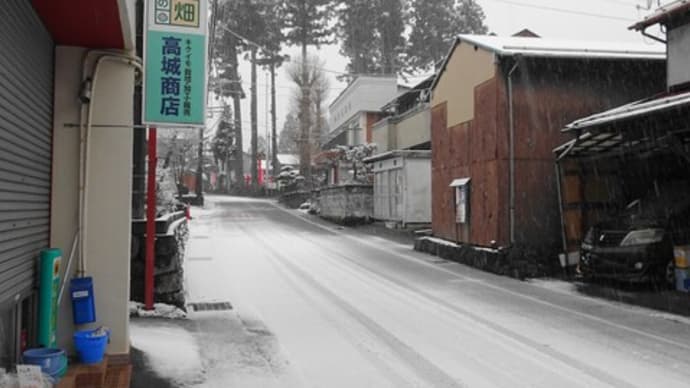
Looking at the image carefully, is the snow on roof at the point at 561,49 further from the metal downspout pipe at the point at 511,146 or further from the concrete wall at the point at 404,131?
the concrete wall at the point at 404,131

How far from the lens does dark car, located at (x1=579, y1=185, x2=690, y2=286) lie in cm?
1091

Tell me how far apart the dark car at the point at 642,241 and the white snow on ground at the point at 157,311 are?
7685 mm

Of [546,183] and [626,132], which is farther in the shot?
[546,183]

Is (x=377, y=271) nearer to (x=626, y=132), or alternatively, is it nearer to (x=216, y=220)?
(x=626, y=132)

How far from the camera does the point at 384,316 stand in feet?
29.7

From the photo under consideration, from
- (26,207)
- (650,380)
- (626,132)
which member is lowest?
(650,380)

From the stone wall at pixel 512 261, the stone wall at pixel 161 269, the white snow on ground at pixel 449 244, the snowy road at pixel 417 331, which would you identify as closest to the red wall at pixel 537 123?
the white snow on ground at pixel 449 244

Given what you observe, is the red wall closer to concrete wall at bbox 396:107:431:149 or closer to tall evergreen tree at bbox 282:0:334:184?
concrete wall at bbox 396:107:431:149

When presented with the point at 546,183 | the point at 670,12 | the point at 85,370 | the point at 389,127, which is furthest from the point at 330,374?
the point at 389,127

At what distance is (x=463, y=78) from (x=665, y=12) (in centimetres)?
524

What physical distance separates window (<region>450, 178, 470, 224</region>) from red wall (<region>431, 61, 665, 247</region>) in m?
0.74

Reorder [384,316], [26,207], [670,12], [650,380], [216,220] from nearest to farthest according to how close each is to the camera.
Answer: [26,207], [650,380], [384,316], [670,12], [216,220]

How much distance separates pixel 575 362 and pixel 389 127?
25.6 m

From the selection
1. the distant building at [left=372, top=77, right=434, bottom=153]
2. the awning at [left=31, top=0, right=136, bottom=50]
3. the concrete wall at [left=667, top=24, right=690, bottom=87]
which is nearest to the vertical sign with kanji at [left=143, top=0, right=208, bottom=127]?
the awning at [left=31, top=0, right=136, bottom=50]
